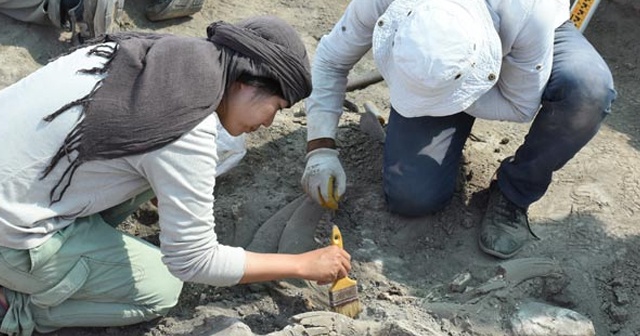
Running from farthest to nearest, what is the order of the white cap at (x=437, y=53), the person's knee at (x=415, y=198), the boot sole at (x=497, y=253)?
the person's knee at (x=415, y=198) → the boot sole at (x=497, y=253) → the white cap at (x=437, y=53)

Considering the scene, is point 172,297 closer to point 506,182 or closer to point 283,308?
point 283,308

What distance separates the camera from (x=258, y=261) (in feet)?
7.51

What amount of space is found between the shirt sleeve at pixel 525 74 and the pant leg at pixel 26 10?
7.04 feet

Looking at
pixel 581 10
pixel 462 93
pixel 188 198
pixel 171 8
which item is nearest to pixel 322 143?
pixel 462 93

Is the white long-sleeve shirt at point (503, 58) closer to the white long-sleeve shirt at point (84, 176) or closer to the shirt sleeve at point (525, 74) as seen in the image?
the shirt sleeve at point (525, 74)

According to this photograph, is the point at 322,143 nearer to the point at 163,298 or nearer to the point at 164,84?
the point at 163,298

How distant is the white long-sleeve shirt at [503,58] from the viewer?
2670 millimetres

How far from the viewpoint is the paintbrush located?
2477 mm

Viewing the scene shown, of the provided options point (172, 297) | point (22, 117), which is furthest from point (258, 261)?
point (22, 117)

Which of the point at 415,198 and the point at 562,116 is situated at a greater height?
the point at 562,116

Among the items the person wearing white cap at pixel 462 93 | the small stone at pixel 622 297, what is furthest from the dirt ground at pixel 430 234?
the person wearing white cap at pixel 462 93

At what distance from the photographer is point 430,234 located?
10.0 feet

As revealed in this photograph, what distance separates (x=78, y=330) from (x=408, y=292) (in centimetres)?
109

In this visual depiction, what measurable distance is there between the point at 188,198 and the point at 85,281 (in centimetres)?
52
